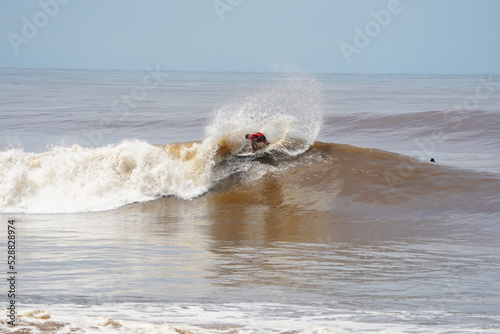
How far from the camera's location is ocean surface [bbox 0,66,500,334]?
5.48 metres

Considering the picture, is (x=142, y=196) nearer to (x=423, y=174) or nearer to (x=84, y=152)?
(x=84, y=152)

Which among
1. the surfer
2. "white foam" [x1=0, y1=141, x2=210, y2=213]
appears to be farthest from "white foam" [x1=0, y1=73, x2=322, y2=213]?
the surfer

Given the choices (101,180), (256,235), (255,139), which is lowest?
(256,235)

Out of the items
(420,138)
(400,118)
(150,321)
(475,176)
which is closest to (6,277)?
(150,321)

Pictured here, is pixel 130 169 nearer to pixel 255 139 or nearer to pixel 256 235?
pixel 255 139

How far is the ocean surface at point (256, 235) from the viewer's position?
18.0 feet

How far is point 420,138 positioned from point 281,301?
18.0m

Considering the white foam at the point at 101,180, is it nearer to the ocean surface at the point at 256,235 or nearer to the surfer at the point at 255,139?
the ocean surface at the point at 256,235

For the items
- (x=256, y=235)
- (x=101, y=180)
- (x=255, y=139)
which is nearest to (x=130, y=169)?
(x=101, y=180)

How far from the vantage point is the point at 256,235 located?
364 inches

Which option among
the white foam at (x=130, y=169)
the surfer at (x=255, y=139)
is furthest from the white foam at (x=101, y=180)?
the surfer at (x=255, y=139)

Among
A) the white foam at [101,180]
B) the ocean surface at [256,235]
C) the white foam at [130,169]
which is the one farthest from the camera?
the white foam at [130,169]

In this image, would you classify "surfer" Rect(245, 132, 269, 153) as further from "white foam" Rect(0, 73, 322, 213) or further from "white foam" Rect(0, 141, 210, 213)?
"white foam" Rect(0, 141, 210, 213)

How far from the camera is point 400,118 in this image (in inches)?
1070
